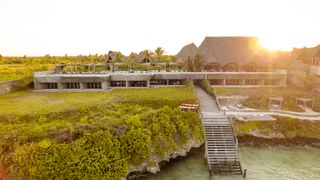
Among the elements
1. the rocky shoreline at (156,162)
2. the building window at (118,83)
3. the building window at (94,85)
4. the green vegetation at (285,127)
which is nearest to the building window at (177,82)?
the building window at (118,83)

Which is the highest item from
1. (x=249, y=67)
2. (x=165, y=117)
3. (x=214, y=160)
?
(x=249, y=67)

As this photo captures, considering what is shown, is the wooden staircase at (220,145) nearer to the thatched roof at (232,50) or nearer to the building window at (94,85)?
the building window at (94,85)

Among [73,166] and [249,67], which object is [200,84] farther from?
[73,166]

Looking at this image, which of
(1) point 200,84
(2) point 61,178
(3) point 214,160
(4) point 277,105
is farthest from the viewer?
(1) point 200,84

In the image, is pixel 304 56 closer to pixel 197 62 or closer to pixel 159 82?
pixel 197 62

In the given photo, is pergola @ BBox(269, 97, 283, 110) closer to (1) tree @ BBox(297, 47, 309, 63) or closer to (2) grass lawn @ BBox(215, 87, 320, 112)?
→ (2) grass lawn @ BBox(215, 87, 320, 112)

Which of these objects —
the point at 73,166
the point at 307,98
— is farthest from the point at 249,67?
the point at 73,166
